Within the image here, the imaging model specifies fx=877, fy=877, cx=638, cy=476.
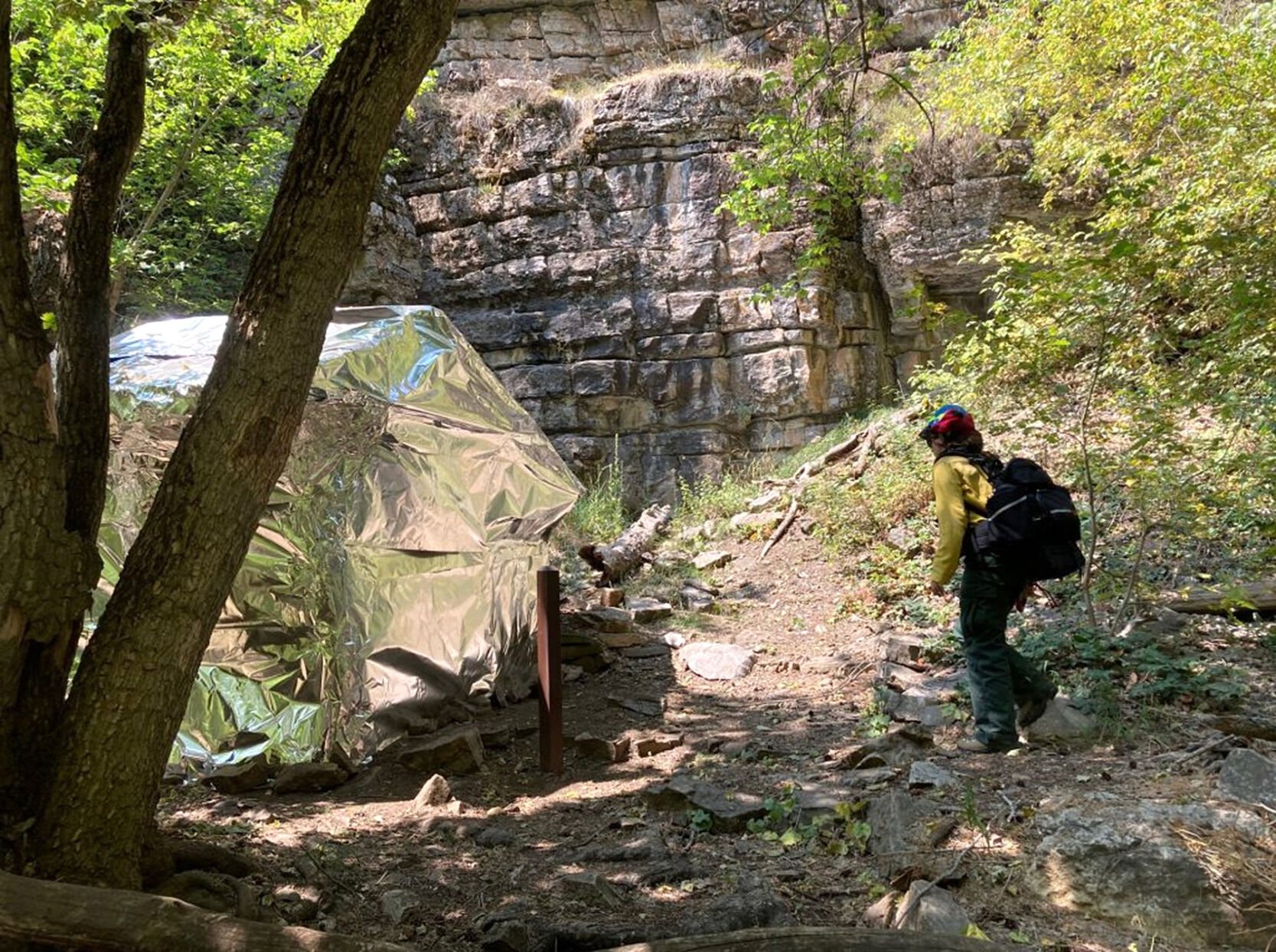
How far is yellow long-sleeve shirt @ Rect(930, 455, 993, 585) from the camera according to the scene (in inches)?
175

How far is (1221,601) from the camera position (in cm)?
545

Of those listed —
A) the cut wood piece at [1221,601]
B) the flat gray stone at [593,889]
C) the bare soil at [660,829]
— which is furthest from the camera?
the cut wood piece at [1221,601]

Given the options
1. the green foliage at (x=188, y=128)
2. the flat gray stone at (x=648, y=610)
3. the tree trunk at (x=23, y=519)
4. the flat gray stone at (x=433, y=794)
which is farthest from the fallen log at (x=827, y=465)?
the tree trunk at (x=23, y=519)

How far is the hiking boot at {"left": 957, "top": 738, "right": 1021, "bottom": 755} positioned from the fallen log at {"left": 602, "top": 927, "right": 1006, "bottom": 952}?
226 cm

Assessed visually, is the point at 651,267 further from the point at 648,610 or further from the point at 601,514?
the point at 648,610

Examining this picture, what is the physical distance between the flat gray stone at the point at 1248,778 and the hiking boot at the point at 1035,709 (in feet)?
3.46

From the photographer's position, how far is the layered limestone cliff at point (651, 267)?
13.0 m

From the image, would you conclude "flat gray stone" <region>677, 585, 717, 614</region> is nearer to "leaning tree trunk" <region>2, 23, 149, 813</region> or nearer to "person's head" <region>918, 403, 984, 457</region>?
"person's head" <region>918, 403, 984, 457</region>

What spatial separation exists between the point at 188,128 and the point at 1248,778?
489 inches

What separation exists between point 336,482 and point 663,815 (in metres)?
2.61

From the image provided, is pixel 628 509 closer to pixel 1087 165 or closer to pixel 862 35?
pixel 1087 165

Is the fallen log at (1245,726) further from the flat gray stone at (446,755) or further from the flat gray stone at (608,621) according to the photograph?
the flat gray stone at (608,621)

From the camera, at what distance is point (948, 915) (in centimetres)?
276

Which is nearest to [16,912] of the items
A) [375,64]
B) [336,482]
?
[375,64]
